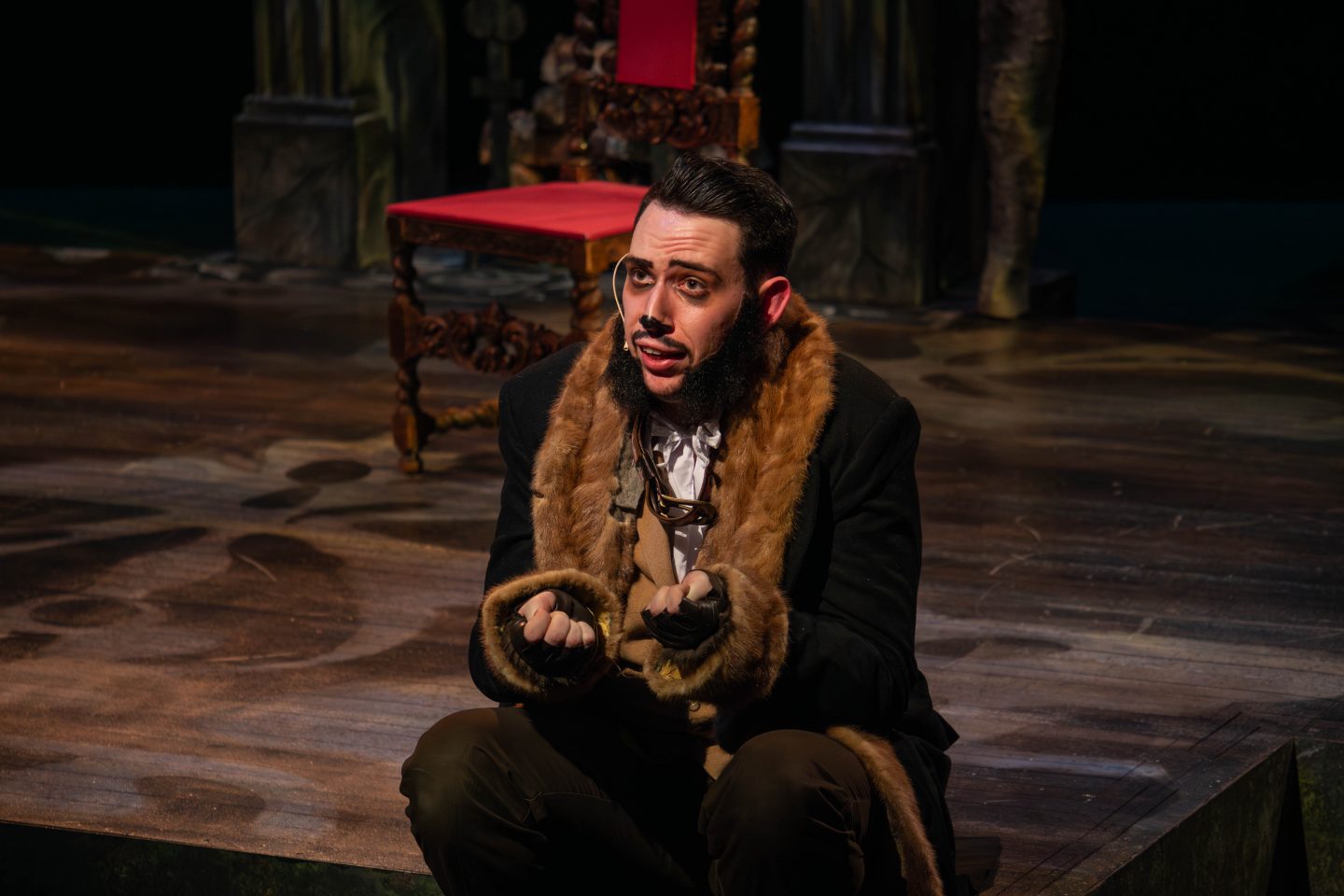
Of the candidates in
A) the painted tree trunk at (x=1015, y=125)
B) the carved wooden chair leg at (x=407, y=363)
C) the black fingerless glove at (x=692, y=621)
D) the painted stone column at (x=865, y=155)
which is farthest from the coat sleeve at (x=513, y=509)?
the painted stone column at (x=865, y=155)

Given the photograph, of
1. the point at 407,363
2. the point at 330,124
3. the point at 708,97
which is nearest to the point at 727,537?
the point at 708,97

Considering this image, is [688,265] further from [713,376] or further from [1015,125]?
[1015,125]

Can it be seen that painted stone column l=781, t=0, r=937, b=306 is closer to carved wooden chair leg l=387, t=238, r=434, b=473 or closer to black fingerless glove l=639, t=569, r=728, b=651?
carved wooden chair leg l=387, t=238, r=434, b=473

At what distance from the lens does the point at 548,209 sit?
4.59m

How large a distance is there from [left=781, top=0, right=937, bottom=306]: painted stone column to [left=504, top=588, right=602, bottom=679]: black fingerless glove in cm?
482

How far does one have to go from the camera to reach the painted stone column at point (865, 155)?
6.73 meters

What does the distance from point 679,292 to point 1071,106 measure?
8.92m

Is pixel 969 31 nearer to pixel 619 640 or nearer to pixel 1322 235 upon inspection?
pixel 1322 235

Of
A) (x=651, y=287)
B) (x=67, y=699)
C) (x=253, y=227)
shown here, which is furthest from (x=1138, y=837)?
(x=253, y=227)

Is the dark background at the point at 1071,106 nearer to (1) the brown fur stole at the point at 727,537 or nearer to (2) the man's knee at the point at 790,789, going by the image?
(1) the brown fur stole at the point at 727,537

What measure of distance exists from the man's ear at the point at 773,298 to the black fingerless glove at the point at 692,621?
0.40m

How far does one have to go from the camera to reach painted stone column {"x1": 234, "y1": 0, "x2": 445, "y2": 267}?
7383 mm

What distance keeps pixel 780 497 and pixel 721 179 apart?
1.24 feet

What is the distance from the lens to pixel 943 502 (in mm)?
4531
